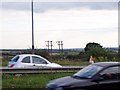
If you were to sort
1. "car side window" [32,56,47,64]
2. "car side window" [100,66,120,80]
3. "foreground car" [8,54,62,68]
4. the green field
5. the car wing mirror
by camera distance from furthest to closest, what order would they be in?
"car side window" [32,56,47,64] < "foreground car" [8,54,62,68] < the green field < "car side window" [100,66,120,80] < the car wing mirror

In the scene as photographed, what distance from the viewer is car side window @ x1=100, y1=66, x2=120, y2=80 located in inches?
471

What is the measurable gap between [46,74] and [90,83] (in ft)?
25.9

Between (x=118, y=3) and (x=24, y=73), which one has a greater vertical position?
(x=118, y=3)

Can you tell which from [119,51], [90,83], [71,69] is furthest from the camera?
[119,51]

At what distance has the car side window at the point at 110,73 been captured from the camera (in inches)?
471

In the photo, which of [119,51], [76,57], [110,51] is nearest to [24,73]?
[119,51]

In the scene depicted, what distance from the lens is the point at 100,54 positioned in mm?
45156

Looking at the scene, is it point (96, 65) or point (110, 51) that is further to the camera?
point (110, 51)

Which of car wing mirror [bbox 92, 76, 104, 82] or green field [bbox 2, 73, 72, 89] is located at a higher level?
car wing mirror [bbox 92, 76, 104, 82]

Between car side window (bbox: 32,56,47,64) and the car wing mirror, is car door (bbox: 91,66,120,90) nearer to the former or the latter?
the car wing mirror

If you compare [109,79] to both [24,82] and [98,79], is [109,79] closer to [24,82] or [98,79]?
[98,79]

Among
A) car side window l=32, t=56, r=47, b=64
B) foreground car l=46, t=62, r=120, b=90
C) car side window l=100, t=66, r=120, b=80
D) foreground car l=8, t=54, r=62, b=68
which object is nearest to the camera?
foreground car l=46, t=62, r=120, b=90

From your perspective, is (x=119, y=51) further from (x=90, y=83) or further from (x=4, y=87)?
(x=90, y=83)

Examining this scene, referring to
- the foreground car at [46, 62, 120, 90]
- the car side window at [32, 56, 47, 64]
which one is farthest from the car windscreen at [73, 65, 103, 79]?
the car side window at [32, 56, 47, 64]
